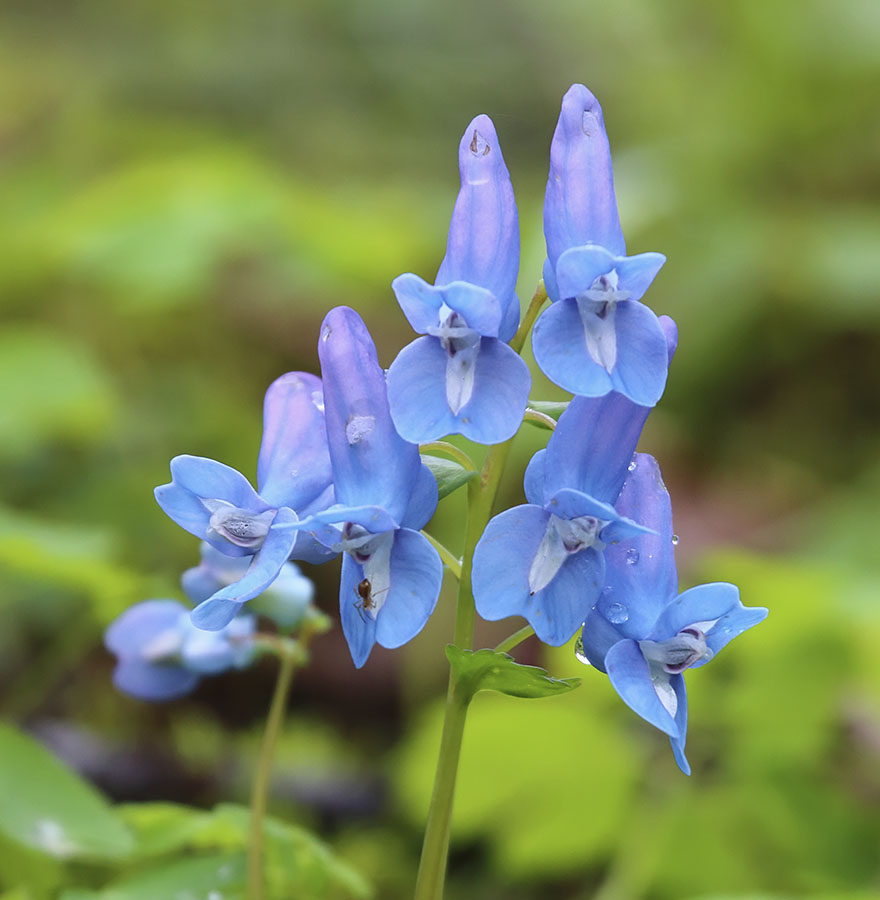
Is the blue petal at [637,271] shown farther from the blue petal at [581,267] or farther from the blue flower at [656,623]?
the blue flower at [656,623]

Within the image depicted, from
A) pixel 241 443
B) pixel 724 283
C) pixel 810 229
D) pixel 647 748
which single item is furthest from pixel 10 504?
pixel 810 229

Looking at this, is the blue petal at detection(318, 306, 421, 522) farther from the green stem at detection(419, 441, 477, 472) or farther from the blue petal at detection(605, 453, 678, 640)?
the blue petal at detection(605, 453, 678, 640)

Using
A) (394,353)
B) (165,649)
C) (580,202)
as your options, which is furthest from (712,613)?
(394,353)

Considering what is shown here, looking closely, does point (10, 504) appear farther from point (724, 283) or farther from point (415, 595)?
point (724, 283)

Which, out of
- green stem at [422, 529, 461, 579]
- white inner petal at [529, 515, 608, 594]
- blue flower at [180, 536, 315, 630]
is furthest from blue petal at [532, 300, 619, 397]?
blue flower at [180, 536, 315, 630]

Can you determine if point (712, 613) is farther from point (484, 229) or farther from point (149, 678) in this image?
point (149, 678)

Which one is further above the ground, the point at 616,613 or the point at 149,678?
the point at 616,613

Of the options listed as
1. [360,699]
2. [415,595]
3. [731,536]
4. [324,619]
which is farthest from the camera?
[731,536]
